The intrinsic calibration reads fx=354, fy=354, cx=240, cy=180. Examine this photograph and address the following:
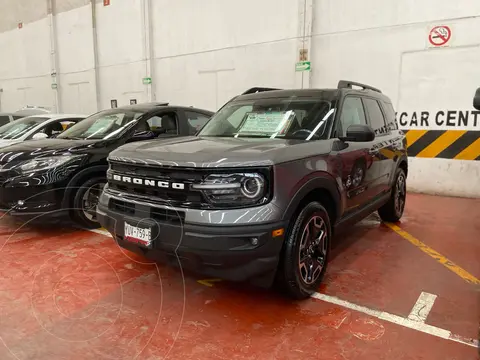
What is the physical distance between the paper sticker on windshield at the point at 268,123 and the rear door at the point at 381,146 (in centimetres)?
102

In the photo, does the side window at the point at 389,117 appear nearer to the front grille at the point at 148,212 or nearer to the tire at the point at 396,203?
the tire at the point at 396,203

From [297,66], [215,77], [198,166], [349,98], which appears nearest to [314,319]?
[198,166]

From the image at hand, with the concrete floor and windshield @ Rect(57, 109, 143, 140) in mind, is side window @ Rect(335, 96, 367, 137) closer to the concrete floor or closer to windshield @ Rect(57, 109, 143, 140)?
the concrete floor

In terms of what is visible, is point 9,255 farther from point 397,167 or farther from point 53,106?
point 53,106

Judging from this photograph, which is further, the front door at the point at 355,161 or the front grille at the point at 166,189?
the front door at the point at 355,161

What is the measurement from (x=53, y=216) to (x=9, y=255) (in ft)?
1.83

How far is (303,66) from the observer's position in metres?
7.25

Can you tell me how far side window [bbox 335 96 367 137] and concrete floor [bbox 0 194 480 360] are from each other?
1284 millimetres

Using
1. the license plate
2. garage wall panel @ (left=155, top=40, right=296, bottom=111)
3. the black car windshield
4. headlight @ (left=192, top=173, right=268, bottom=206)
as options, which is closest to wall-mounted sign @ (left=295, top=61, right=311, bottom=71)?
garage wall panel @ (left=155, top=40, right=296, bottom=111)

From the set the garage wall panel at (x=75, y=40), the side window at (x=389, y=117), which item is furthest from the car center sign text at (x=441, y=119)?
the garage wall panel at (x=75, y=40)

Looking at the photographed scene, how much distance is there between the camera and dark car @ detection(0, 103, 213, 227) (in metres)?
3.81

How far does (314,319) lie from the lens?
7.93 ft

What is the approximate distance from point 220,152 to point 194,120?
122 inches

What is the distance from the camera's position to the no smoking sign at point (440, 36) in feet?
19.5
